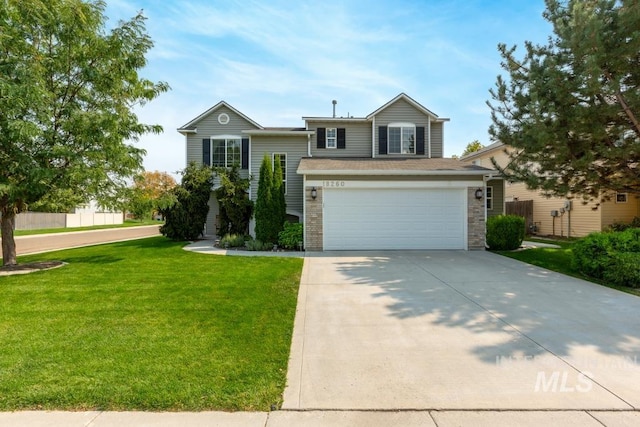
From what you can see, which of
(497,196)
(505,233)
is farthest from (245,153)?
(497,196)

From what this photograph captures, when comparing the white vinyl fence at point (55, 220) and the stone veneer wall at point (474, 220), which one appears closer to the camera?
the stone veneer wall at point (474, 220)

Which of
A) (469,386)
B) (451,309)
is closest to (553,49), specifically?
(451,309)

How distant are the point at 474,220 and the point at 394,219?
112 inches

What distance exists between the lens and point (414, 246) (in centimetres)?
1199

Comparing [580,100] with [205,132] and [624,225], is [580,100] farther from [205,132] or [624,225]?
[205,132]

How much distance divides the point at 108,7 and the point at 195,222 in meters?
8.35

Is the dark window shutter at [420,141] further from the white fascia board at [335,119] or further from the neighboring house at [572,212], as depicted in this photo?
the neighboring house at [572,212]

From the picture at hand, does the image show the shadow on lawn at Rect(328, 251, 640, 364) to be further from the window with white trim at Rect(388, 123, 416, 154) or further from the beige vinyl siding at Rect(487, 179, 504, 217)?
the window with white trim at Rect(388, 123, 416, 154)

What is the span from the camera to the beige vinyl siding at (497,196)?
16.9m

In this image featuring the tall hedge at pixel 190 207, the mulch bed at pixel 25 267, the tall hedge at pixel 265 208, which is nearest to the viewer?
the mulch bed at pixel 25 267

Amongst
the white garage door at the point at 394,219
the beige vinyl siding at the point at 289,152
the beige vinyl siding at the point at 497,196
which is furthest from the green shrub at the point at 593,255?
the beige vinyl siding at the point at 289,152

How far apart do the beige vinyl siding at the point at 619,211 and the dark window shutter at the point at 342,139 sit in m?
12.0

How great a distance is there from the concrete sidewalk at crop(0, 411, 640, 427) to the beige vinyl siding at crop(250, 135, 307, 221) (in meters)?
13.9

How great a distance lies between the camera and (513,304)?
5.56m
